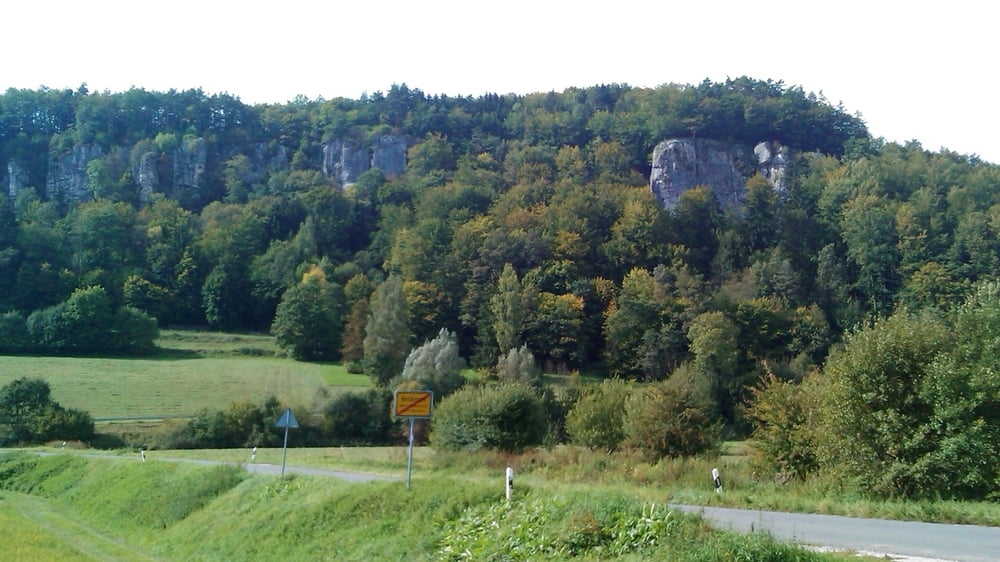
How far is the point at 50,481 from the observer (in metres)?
35.3

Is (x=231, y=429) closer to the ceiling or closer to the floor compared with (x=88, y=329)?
closer to the floor

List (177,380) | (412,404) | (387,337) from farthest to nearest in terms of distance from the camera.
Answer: (387,337)
(177,380)
(412,404)

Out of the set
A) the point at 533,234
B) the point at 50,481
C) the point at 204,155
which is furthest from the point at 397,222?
the point at 50,481

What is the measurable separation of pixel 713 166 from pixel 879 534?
133264mm

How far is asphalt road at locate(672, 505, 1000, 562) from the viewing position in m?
12.2

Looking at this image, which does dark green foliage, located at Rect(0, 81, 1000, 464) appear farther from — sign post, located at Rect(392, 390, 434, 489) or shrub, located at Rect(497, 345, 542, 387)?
sign post, located at Rect(392, 390, 434, 489)

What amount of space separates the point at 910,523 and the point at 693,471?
8738mm

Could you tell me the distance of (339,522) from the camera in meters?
18.4

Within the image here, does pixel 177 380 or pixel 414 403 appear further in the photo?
pixel 177 380

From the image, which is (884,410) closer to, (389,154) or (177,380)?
(177,380)

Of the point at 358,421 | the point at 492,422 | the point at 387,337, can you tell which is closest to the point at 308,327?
the point at 387,337

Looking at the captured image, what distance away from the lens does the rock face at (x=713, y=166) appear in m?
138

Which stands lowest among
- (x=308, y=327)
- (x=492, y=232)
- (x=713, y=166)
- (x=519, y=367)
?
(x=519, y=367)

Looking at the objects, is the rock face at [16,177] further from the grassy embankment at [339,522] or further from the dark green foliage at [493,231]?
the grassy embankment at [339,522]
